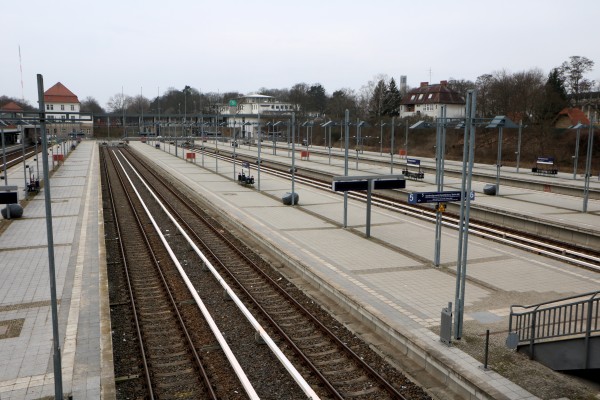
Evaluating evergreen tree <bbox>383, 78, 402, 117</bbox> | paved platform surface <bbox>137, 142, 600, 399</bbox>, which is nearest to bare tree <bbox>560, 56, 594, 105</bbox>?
evergreen tree <bbox>383, 78, 402, 117</bbox>

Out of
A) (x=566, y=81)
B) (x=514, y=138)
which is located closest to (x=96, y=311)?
(x=514, y=138)

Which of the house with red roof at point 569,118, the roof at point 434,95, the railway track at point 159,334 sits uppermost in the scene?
the roof at point 434,95

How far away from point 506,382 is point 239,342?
4.66m

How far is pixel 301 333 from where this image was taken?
10133 mm

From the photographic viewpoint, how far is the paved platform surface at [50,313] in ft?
24.9

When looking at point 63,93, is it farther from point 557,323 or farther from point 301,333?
point 557,323

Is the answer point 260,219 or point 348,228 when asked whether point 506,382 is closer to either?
point 348,228

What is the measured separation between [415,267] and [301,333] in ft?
16.6

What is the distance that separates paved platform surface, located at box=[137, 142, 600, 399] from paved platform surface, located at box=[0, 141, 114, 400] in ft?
16.9

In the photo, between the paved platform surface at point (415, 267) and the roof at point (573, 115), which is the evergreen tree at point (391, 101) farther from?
the paved platform surface at point (415, 267)

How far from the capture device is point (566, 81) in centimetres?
6531

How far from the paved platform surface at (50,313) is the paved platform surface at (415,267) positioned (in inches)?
203

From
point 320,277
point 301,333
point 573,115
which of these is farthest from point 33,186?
point 573,115

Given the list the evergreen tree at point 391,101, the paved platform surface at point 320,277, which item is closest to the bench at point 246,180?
the paved platform surface at point 320,277
